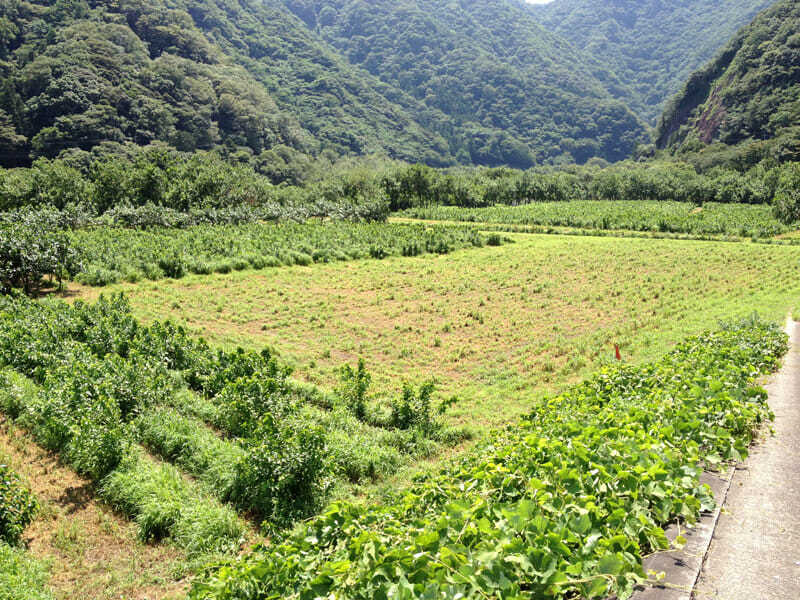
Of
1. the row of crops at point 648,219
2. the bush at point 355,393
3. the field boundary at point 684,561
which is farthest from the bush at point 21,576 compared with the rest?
the row of crops at point 648,219

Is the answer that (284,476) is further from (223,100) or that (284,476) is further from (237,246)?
(223,100)

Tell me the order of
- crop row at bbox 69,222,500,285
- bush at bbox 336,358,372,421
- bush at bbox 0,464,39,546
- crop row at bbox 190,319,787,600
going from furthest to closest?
crop row at bbox 69,222,500,285 → bush at bbox 336,358,372,421 → bush at bbox 0,464,39,546 → crop row at bbox 190,319,787,600

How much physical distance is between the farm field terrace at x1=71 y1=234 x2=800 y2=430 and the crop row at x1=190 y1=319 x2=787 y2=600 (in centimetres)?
481

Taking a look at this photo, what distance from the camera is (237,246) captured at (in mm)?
27031

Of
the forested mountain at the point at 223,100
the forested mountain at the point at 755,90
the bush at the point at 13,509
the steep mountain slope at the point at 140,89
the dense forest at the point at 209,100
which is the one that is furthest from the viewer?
the forested mountain at the point at 755,90

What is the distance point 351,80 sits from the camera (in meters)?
162

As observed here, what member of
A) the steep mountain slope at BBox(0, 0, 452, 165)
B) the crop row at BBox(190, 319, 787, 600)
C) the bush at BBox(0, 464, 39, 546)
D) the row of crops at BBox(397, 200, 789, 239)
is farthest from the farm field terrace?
the steep mountain slope at BBox(0, 0, 452, 165)

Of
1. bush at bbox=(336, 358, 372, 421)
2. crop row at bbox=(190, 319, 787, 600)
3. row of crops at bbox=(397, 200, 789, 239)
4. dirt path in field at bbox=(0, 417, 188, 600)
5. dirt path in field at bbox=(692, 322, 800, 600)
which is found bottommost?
dirt path in field at bbox=(0, 417, 188, 600)

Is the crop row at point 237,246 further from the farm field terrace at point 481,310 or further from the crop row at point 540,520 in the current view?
the crop row at point 540,520

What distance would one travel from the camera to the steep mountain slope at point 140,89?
6475cm

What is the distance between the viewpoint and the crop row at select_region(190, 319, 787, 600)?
2211mm

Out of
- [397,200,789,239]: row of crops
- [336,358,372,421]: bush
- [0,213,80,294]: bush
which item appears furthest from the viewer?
[397,200,789,239]: row of crops

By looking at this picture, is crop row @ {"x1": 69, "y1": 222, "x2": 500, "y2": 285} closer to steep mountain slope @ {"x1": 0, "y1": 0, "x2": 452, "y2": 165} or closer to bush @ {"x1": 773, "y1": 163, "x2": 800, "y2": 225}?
bush @ {"x1": 773, "y1": 163, "x2": 800, "y2": 225}

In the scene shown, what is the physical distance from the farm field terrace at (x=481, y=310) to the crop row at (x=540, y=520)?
4.81 metres
